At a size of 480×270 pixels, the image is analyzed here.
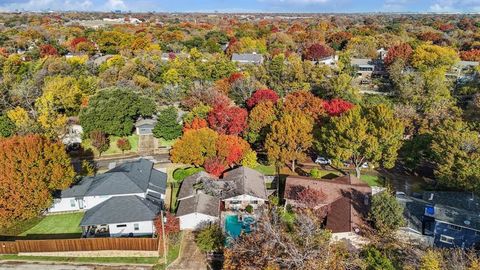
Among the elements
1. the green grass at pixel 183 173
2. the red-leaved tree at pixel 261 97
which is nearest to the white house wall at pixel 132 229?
the green grass at pixel 183 173

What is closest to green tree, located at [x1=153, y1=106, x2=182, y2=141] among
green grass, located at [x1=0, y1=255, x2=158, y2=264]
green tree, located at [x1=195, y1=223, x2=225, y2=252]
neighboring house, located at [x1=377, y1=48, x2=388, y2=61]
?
green tree, located at [x1=195, y1=223, x2=225, y2=252]

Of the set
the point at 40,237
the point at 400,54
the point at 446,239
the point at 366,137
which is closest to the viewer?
the point at 446,239

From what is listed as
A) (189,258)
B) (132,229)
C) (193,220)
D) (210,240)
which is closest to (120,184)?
(132,229)

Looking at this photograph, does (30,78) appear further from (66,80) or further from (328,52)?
(328,52)

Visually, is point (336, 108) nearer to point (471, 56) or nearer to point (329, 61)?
point (329, 61)

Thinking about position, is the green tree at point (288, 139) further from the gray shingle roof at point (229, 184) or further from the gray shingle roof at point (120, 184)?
the gray shingle roof at point (120, 184)

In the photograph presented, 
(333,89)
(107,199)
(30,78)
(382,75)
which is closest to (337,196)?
(107,199)
